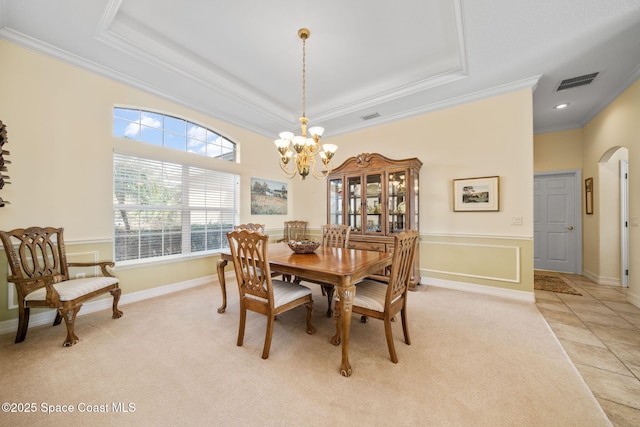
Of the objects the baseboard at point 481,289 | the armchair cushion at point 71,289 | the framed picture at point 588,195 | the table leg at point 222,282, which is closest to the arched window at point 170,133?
the armchair cushion at point 71,289

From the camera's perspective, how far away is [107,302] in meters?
2.95

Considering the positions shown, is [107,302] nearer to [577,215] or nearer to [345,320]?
[345,320]

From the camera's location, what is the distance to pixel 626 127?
321 cm

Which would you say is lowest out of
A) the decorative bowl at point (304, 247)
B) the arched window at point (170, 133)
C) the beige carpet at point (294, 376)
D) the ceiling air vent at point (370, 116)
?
the beige carpet at point (294, 376)

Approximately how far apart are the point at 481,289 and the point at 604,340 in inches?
52.7

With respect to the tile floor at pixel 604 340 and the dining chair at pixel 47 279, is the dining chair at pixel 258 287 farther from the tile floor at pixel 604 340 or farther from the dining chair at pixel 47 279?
the tile floor at pixel 604 340

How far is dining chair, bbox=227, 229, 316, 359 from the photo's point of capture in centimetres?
192

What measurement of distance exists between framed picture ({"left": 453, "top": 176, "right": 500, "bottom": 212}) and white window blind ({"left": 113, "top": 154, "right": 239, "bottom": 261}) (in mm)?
3770

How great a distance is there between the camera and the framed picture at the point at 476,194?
3.43 m

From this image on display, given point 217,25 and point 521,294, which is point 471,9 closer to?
point 217,25

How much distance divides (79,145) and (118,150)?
0.36m

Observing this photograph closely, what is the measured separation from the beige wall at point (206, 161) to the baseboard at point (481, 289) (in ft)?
0.23

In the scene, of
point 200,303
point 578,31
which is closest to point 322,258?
point 200,303

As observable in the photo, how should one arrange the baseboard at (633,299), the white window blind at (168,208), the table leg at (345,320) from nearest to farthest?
the table leg at (345,320)
the baseboard at (633,299)
the white window blind at (168,208)
